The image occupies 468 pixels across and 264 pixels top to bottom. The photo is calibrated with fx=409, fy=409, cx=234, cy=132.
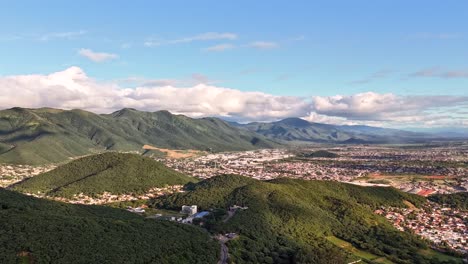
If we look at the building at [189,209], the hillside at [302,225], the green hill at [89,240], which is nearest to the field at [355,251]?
the hillside at [302,225]

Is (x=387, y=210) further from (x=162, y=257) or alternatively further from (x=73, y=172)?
(x=73, y=172)

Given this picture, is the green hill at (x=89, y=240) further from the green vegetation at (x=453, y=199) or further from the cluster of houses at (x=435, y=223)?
the green vegetation at (x=453, y=199)

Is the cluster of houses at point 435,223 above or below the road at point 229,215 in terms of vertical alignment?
below

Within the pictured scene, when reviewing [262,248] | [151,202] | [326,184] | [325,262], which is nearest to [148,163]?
[151,202]

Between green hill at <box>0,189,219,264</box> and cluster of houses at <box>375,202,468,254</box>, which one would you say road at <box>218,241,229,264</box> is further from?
cluster of houses at <box>375,202,468,254</box>

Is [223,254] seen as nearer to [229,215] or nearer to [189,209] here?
[229,215]

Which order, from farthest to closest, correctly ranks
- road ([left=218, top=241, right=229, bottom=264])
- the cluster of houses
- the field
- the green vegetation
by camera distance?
the green vegetation < the cluster of houses < the field < road ([left=218, top=241, right=229, bottom=264])

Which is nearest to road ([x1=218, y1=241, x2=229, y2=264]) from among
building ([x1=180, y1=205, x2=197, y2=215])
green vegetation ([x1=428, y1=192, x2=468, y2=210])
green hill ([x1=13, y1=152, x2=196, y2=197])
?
building ([x1=180, y1=205, x2=197, y2=215])

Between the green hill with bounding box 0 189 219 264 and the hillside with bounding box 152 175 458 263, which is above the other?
the green hill with bounding box 0 189 219 264
